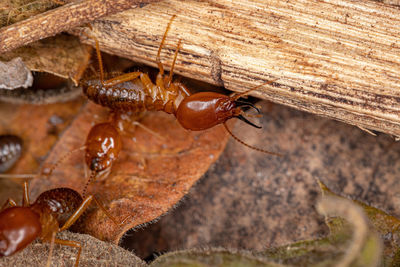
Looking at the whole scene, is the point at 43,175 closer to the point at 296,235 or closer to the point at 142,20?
the point at 142,20

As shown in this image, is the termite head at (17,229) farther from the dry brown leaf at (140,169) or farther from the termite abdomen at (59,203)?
the dry brown leaf at (140,169)

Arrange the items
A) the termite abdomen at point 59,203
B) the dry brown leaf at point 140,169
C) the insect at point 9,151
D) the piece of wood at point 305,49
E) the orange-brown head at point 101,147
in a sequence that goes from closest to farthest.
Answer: the piece of wood at point 305,49, the dry brown leaf at point 140,169, the termite abdomen at point 59,203, the orange-brown head at point 101,147, the insect at point 9,151

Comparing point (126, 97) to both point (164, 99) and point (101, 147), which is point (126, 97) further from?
point (101, 147)

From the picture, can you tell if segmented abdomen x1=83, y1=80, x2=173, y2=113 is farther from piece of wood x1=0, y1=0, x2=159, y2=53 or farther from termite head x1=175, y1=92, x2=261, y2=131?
piece of wood x1=0, y1=0, x2=159, y2=53

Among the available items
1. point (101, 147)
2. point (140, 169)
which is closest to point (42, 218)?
point (101, 147)

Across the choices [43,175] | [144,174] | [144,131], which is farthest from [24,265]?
[144,131]

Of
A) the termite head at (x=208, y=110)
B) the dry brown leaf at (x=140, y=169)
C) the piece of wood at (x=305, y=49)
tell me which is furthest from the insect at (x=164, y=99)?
the piece of wood at (x=305, y=49)

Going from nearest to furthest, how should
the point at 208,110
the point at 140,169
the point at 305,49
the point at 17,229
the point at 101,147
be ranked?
the point at 305,49 < the point at 17,229 < the point at 208,110 < the point at 140,169 < the point at 101,147
